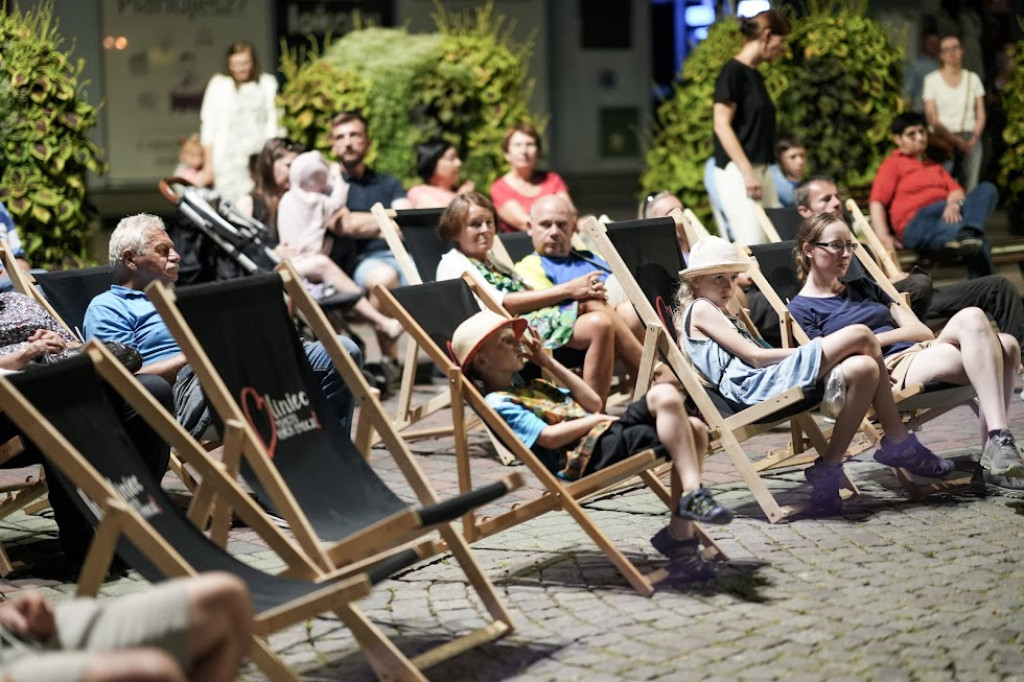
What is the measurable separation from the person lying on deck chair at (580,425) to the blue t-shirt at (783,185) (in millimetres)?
4450

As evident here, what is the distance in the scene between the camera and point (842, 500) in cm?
605

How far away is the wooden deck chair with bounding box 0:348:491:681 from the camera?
3826mm

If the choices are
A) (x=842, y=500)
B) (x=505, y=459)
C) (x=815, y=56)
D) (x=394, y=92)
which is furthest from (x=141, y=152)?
(x=842, y=500)

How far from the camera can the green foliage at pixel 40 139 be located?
8828 mm

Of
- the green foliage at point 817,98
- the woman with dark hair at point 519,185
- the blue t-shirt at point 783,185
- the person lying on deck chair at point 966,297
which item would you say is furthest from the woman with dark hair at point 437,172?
the green foliage at point 817,98

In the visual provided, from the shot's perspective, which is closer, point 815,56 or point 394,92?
point 394,92

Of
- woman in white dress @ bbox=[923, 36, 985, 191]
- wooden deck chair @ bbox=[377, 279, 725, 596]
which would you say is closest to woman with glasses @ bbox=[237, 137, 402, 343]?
wooden deck chair @ bbox=[377, 279, 725, 596]

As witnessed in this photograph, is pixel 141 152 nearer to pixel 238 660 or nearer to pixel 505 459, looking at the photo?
pixel 505 459

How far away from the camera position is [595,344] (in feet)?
22.9

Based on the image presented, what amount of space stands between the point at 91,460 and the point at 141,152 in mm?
11394

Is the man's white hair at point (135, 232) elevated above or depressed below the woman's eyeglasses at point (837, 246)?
above

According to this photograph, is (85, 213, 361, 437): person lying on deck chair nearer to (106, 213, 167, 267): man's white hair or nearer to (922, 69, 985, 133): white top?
(106, 213, 167, 267): man's white hair

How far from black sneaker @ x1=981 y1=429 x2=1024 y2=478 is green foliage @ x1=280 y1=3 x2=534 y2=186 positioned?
5018mm

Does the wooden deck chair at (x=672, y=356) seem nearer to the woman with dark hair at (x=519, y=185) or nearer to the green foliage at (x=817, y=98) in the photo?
the woman with dark hair at (x=519, y=185)
